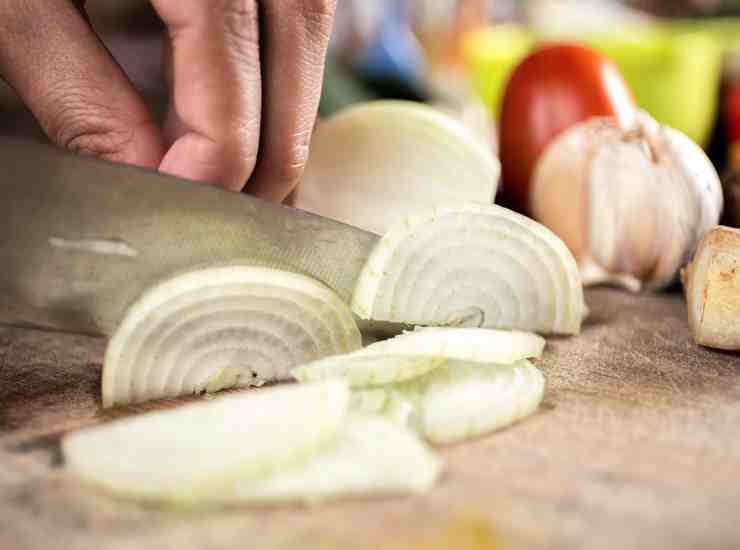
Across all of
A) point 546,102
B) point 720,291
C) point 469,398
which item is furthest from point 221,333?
point 546,102

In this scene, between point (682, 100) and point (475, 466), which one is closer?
point (475, 466)

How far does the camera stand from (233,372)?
103 centimetres

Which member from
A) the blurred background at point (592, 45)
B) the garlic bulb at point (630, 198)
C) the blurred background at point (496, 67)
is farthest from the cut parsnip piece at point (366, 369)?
the blurred background at point (592, 45)

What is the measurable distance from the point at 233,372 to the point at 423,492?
1.11 feet

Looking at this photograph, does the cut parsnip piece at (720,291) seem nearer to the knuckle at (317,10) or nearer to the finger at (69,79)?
the knuckle at (317,10)

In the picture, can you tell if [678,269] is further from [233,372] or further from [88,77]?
[88,77]

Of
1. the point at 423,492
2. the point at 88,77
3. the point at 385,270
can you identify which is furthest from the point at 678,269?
the point at 88,77

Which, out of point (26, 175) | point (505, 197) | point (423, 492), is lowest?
point (505, 197)

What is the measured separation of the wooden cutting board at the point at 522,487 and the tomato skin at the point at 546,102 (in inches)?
33.4

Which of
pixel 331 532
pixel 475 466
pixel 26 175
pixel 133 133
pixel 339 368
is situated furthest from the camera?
pixel 133 133

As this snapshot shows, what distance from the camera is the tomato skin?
1.81 metres

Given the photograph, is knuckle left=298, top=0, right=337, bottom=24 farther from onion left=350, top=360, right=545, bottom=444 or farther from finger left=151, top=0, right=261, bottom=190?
onion left=350, top=360, right=545, bottom=444

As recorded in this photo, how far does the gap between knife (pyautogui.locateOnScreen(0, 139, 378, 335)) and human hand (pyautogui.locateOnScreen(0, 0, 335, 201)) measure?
0.25 ft

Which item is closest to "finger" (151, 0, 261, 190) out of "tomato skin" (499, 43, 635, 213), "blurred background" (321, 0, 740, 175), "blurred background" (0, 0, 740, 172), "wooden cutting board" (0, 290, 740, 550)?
"wooden cutting board" (0, 290, 740, 550)
